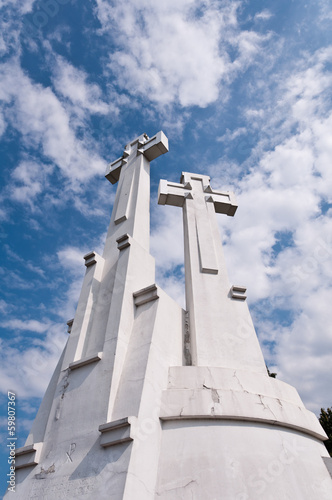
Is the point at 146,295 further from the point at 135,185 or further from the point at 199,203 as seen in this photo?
the point at 135,185

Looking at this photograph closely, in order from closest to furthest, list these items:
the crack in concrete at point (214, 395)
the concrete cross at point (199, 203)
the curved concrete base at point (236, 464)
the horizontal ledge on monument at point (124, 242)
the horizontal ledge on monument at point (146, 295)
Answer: the curved concrete base at point (236, 464) < the crack in concrete at point (214, 395) < the horizontal ledge on monument at point (146, 295) < the horizontal ledge on monument at point (124, 242) < the concrete cross at point (199, 203)

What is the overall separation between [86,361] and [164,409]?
173 centimetres

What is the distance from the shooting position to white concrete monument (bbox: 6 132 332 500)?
4.77m

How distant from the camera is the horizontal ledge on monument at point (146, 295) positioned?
6930 millimetres

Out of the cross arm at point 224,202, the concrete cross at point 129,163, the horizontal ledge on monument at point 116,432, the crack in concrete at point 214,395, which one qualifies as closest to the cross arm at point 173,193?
the cross arm at point 224,202

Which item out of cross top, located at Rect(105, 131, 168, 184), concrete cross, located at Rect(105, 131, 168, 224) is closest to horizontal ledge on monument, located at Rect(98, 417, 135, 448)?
Result: concrete cross, located at Rect(105, 131, 168, 224)

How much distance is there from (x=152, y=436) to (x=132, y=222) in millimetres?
5560

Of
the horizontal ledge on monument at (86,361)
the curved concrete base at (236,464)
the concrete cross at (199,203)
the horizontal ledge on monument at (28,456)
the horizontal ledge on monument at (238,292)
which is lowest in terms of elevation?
the curved concrete base at (236,464)

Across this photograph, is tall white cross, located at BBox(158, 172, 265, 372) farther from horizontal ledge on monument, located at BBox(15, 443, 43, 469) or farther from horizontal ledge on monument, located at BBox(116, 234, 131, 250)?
horizontal ledge on monument, located at BBox(15, 443, 43, 469)

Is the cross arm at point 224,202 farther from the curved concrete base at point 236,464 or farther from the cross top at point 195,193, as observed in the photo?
the curved concrete base at point 236,464

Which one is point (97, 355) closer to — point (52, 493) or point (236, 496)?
point (52, 493)

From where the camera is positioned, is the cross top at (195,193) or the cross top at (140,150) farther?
the cross top at (140,150)

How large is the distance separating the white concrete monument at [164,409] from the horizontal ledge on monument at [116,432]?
16 mm

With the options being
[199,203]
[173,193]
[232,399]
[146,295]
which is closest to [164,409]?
[232,399]
